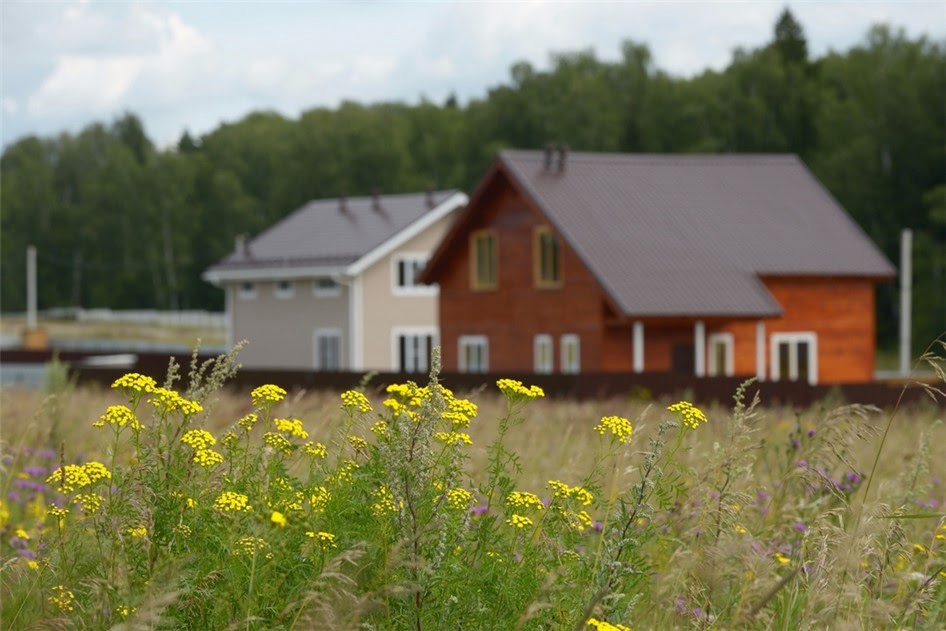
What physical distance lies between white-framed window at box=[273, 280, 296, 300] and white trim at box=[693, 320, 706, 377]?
1930 centimetres

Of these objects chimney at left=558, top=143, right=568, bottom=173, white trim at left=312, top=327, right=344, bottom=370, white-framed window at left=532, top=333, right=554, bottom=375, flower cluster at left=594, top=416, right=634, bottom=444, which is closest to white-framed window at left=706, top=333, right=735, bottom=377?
white-framed window at left=532, top=333, right=554, bottom=375

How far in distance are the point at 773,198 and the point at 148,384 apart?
Result: 35.7 meters

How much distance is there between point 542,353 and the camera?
35719mm

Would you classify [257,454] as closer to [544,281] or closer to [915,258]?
[544,281]

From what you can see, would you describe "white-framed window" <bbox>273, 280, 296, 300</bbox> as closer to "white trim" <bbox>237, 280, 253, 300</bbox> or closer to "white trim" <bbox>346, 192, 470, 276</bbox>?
"white trim" <bbox>237, 280, 253, 300</bbox>

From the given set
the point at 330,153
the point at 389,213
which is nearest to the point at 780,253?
the point at 389,213

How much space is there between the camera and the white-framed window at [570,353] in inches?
1347

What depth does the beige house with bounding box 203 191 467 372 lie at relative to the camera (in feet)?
157

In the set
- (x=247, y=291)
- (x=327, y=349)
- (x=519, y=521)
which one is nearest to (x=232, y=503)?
(x=519, y=521)

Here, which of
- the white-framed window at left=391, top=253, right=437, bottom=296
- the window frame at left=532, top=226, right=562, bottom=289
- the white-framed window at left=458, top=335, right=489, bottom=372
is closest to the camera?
the window frame at left=532, top=226, right=562, bottom=289

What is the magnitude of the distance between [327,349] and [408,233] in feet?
15.6

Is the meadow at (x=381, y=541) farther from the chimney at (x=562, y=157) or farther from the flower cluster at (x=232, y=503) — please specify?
the chimney at (x=562, y=157)

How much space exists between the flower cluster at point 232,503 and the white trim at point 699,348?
1174 inches

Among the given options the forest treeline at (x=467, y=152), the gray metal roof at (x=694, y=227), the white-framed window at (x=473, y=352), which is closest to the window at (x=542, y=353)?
the white-framed window at (x=473, y=352)
